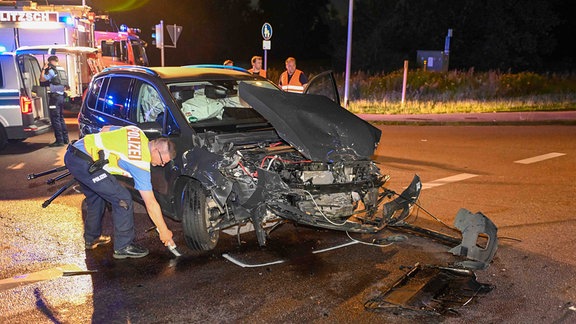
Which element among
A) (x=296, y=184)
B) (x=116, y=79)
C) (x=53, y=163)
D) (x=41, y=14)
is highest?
(x=41, y=14)

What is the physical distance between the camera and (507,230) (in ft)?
21.2

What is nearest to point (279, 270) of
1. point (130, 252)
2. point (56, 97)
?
point (130, 252)

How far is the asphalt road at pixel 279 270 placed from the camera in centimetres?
436

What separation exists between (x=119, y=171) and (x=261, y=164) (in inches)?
53.5

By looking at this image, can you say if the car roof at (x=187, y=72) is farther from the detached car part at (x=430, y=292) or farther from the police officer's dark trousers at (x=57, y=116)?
the police officer's dark trousers at (x=57, y=116)

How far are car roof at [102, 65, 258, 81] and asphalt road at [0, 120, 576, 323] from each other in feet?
5.85

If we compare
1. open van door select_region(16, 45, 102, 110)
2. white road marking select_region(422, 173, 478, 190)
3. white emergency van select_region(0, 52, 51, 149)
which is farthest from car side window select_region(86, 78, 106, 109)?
open van door select_region(16, 45, 102, 110)

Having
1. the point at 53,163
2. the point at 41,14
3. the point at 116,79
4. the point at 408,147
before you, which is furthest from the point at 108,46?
the point at 116,79

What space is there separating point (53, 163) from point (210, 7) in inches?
1879

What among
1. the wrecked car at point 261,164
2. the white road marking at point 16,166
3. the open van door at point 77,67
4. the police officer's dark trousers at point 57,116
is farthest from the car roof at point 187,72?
the open van door at point 77,67

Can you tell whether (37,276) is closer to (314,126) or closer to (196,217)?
(196,217)

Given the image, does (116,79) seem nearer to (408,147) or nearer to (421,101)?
(408,147)

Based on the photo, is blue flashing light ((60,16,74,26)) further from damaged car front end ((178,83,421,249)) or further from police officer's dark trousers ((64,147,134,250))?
damaged car front end ((178,83,421,249))

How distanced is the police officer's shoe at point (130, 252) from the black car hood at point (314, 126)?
1807mm
